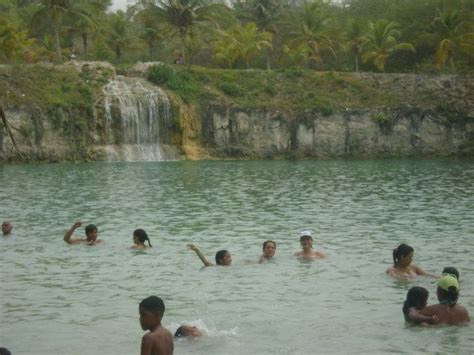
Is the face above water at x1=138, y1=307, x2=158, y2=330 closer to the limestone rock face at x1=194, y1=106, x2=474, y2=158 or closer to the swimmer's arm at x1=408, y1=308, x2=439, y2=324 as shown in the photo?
the swimmer's arm at x1=408, y1=308, x2=439, y2=324

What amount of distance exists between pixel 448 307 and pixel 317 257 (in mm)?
5767

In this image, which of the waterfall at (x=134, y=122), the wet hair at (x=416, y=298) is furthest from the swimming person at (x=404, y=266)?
the waterfall at (x=134, y=122)

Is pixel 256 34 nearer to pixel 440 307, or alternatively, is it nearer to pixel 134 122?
pixel 134 122

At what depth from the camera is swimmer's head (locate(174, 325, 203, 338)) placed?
10719 millimetres

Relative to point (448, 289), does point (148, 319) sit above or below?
above

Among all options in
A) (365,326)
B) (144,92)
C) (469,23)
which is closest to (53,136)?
(144,92)

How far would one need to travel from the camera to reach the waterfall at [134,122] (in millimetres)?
51938

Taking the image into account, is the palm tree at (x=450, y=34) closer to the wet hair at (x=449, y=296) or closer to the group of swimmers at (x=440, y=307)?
the group of swimmers at (x=440, y=307)

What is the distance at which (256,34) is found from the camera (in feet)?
208

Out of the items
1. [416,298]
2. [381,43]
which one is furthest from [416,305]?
[381,43]

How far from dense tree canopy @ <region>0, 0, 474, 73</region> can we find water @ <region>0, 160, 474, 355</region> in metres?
27.5

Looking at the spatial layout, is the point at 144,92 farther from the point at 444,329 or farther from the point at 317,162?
the point at 444,329

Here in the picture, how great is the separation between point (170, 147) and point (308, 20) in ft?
62.5

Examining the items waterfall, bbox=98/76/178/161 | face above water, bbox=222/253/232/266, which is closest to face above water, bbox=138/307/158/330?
face above water, bbox=222/253/232/266
